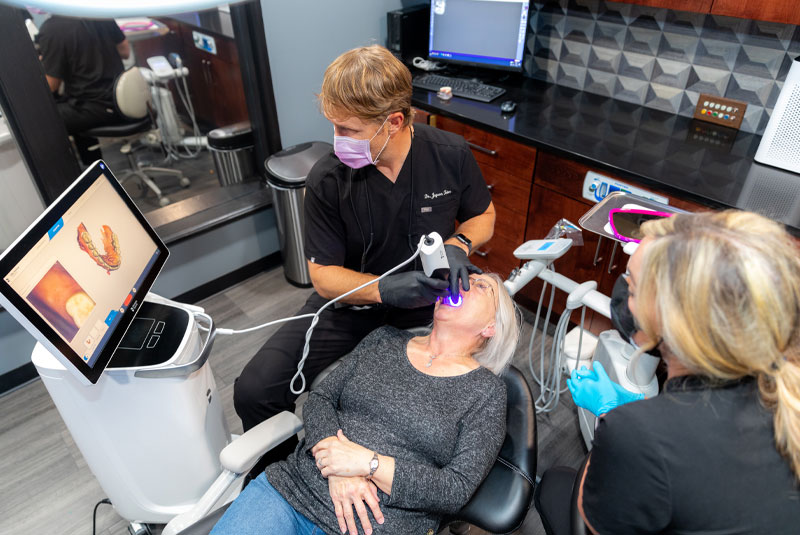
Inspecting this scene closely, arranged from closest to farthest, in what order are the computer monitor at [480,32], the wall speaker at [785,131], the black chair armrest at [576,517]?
the black chair armrest at [576,517] → the wall speaker at [785,131] → the computer monitor at [480,32]

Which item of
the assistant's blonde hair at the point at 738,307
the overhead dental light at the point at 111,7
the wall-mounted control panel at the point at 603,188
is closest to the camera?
the overhead dental light at the point at 111,7

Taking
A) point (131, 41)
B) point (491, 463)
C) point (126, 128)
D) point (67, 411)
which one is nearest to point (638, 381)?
point (491, 463)

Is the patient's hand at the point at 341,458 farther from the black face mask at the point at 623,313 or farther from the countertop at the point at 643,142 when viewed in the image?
the countertop at the point at 643,142

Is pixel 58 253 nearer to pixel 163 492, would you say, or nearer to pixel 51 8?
pixel 51 8

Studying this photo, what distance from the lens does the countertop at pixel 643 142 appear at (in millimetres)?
1792

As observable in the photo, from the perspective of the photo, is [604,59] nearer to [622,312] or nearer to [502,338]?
[502,338]

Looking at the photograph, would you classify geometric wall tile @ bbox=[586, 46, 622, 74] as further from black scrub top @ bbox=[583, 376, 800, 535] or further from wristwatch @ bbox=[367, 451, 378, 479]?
wristwatch @ bbox=[367, 451, 378, 479]

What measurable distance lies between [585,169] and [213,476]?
168 centimetres

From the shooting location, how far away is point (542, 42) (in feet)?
8.84

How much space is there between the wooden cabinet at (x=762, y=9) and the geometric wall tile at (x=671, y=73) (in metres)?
0.45

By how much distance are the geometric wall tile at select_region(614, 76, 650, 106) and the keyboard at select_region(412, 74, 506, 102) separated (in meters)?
0.53

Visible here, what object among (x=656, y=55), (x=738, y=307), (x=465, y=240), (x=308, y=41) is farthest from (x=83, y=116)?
(x=738, y=307)

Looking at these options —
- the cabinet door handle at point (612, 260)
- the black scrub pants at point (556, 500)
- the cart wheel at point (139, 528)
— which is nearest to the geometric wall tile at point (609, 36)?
the cabinet door handle at point (612, 260)

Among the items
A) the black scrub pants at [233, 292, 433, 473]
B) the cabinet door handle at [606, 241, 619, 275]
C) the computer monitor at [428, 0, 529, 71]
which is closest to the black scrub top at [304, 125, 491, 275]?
the black scrub pants at [233, 292, 433, 473]
